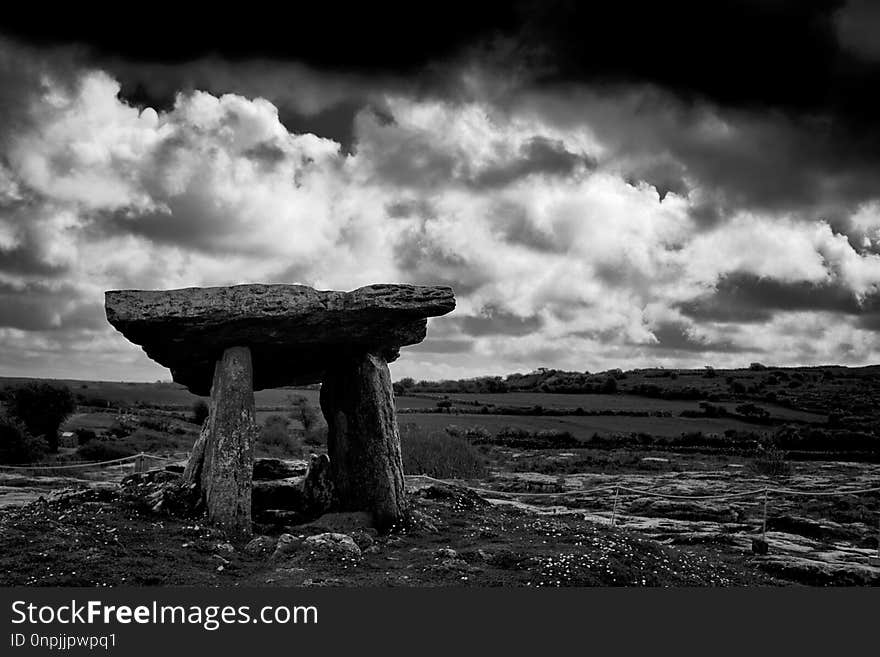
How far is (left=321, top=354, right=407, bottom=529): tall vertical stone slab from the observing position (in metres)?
16.9

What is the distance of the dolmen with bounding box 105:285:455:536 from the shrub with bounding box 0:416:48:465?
17877 millimetres

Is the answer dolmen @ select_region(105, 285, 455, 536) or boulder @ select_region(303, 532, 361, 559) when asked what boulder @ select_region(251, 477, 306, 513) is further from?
boulder @ select_region(303, 532, 361, 559)

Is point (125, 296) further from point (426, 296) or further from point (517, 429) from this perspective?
point (517, 429)

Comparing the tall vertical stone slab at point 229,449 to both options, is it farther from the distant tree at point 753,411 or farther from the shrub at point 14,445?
the distant tree at point 753,411

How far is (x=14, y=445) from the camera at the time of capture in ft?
104

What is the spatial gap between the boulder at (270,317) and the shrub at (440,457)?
63.9ft

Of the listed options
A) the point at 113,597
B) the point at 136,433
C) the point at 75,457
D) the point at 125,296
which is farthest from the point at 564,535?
the point at 136,433

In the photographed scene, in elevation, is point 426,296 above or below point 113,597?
above

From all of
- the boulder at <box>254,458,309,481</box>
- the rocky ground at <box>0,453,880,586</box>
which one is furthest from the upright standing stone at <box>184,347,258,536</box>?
the boulder at <box>254,458,309,481</box>

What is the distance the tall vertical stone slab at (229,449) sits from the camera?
1548 centimetres

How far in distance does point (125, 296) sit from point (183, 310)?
1.44 m

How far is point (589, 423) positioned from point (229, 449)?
168 feet

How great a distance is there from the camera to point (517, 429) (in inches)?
2280

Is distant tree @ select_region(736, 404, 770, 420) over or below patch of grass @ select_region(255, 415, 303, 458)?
over
